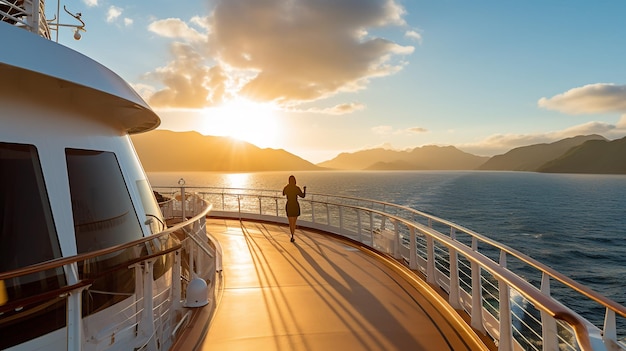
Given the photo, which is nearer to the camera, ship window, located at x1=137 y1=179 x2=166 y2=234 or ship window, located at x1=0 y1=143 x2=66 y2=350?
ship window, located at x1=0 y1=143 x2=66 y2=350

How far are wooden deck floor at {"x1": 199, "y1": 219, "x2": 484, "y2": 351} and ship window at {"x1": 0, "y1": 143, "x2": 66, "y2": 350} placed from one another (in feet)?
4.51

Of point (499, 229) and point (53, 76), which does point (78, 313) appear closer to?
point (53, 76)

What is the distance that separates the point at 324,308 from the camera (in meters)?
4.02

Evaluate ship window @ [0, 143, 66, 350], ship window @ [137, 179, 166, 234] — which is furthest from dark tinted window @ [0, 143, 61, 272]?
ship window @ [137, 179, 166, 234]

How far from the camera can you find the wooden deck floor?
10.5 ft

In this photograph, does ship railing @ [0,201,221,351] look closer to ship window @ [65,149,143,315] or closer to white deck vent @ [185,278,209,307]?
ship window @ [65,149,143,315]

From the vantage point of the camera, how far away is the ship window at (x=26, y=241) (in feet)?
6.98

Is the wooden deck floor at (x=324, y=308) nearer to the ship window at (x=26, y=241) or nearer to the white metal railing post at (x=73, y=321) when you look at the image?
the ship window at (x=26, y=241)

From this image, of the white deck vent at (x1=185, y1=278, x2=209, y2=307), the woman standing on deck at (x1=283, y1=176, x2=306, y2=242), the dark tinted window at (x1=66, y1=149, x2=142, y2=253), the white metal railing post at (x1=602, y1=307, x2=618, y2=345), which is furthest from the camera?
the woman standing on deck at (x1=283, y1=176, x2=306, y2=242)

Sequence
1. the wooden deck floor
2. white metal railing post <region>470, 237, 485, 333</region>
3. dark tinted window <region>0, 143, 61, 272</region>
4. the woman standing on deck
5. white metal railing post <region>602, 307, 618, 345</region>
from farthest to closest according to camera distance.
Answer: the woman standing on deck < the wooden deck floor < white metal railing post <region>470, 237, 485, 333</region> < dark tinted window <region>0, 143, 61, 272</region> < white metal railing post <region>602, 307, 618, 345</region>

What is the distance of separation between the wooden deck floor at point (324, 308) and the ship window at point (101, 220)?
1.00m

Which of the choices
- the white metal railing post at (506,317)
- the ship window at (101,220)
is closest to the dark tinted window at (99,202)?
the ship window at (101,220)

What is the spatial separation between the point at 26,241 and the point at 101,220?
25.2 inches

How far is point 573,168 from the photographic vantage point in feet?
641
